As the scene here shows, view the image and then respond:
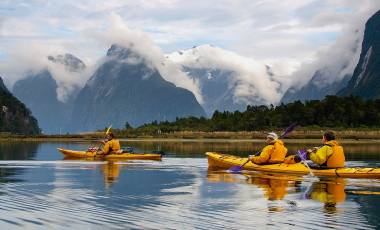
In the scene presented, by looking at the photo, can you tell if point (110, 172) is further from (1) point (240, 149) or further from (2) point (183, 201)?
(1) point (240, 149)

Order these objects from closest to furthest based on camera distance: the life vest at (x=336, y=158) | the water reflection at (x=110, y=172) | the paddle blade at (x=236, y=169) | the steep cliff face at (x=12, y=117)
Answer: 1. the life vest at (x=336, y=158)
2. the water reflection at (x=110, y=172)
3. the paddle blade at (x=236, y=169)
4. the steep cliff face at (x=12, y=117)

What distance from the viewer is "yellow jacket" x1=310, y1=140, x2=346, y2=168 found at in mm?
30672

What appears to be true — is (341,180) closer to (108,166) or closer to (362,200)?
(362,200)

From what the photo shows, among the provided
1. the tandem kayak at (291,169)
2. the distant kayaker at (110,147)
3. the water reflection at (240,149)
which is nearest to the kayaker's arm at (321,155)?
the tandem kayak at (291,169)

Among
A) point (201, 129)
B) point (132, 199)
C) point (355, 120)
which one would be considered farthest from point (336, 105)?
point (132, 199)

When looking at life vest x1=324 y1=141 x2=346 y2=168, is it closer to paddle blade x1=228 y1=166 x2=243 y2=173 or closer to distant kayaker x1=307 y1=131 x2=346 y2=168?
distant kayaker x1=307 y1=131 x2=346 y2=168

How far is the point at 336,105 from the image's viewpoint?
134875mm

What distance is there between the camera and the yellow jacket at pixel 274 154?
1376 inches

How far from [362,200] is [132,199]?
8.32 meters

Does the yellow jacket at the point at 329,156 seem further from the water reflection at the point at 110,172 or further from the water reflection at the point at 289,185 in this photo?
the water reflection at the point at 110,172

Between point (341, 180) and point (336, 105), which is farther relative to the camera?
point (336, 105)

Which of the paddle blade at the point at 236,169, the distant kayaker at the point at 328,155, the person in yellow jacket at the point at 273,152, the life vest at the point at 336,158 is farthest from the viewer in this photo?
the paddle blade at the point at 236,169

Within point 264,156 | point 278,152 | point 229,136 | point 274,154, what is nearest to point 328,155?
point 278,152

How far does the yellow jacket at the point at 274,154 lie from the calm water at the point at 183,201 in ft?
3.33
